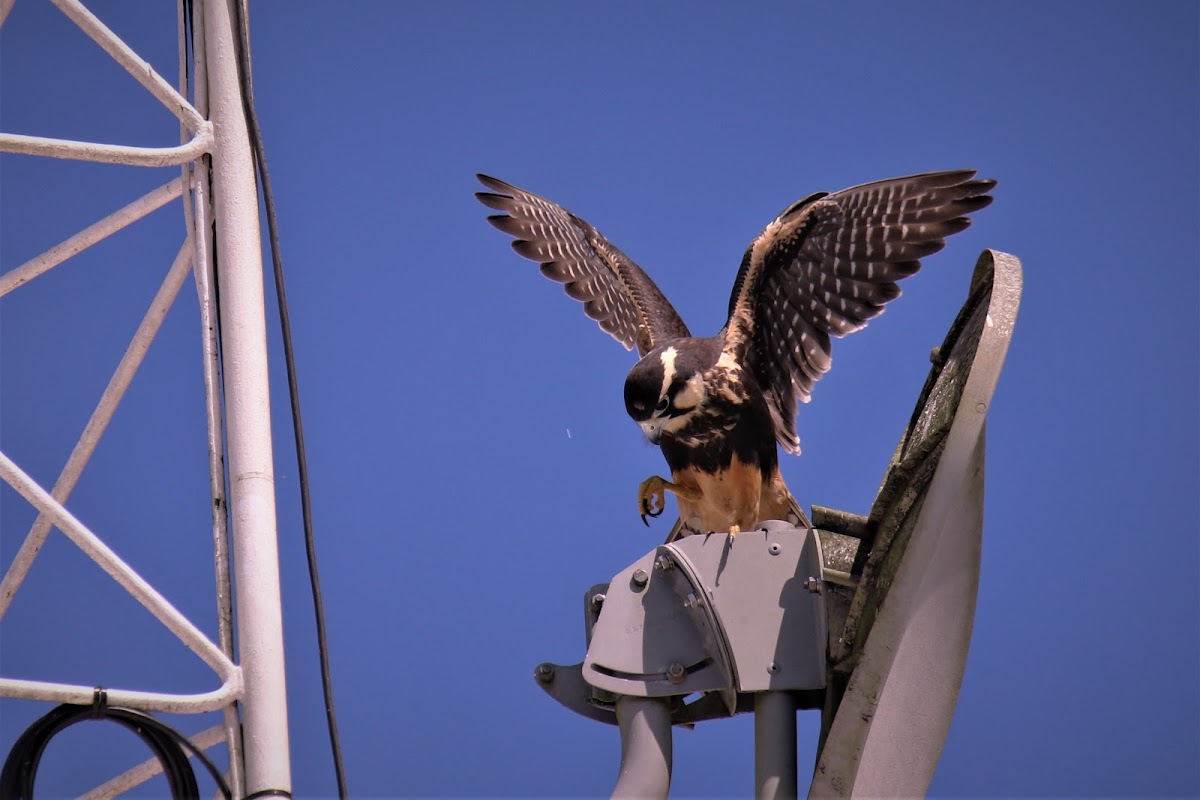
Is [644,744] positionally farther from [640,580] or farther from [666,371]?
[666,371]

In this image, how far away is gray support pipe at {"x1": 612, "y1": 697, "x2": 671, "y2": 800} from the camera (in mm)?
3986

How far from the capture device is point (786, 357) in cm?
634

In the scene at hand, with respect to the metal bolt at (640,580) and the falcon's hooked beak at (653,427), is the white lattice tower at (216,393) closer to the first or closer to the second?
the metal bolt at (640,580)

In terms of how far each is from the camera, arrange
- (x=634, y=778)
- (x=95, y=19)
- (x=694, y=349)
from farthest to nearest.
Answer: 1. (x=694, y=349)
2. (x=95, y=19)
3. (x=634, y=778)

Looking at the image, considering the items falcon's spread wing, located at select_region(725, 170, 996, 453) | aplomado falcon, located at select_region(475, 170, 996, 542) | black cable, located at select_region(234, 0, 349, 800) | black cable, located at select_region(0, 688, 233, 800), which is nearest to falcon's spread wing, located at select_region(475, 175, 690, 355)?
aplomado falcon, located at select_region(475, 170, 996, 542)

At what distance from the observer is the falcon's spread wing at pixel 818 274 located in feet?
19.9

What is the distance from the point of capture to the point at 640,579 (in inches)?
164

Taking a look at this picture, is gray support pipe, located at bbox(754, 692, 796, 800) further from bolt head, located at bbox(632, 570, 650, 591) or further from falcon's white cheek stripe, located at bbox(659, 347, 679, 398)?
falcon's white cheek stripe, located at bbox(659, 347, 679, 398)

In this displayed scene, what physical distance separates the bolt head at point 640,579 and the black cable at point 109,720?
1263mm

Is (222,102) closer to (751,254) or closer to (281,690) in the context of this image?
(281,690)

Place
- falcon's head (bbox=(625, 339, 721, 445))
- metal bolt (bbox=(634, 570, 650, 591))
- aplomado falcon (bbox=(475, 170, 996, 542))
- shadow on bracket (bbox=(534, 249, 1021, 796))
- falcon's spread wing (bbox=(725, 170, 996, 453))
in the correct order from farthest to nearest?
falcon's spread wing (bbox=(725, 170, 996, 453))
aplomado falcon (bbox=(475, 170, 996, 542))
falcon's head (bbox=(625, 339, 721, 445))
metal bolt (bbox=(634, 570, 650, 591))
shadow on bracket (bbox=(534, 249, 1021, 796))

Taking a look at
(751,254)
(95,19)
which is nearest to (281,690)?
(95,19)

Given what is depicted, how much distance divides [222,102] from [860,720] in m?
2.67

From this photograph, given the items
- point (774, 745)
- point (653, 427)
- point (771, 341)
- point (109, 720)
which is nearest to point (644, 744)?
point (774, 745)
